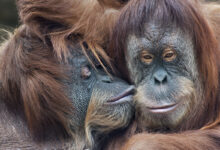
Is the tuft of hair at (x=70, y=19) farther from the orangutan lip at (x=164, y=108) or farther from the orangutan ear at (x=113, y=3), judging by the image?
the orangutan lip at (x=164, y=108)

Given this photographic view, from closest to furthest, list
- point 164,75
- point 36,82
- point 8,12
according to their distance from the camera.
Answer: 1. point 164,75
2. point 36,82
3. point 8,12

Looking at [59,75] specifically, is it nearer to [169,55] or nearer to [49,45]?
[49,45]

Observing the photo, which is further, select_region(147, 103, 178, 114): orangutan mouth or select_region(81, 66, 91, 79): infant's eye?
select_region(81, 66, 91, 79): infant's eye

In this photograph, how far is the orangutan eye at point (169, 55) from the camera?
2518mm

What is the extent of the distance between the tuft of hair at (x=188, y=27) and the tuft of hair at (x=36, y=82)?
453 millimetres

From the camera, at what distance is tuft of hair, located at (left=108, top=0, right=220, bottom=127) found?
2.50 metres

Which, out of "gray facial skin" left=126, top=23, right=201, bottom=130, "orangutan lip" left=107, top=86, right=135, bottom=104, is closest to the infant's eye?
"orangutan lip" left=107, top=86, right=135, bottom=104

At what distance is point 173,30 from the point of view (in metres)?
2.51

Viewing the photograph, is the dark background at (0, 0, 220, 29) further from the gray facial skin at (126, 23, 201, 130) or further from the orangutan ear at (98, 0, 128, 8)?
the gray facial skin at (126, 23, 201, 130)

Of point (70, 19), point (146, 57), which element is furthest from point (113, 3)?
point (146, 57)

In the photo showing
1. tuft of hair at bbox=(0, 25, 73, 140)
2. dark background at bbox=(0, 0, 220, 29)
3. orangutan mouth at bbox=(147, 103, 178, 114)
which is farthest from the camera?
dark background at bbox=(0, 0, 220, 29)

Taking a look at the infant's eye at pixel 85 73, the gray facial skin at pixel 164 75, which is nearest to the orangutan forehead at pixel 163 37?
the gray facial skin at pixel 164 75

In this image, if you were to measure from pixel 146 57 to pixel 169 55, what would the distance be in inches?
5.4

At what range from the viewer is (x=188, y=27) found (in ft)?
8.25
